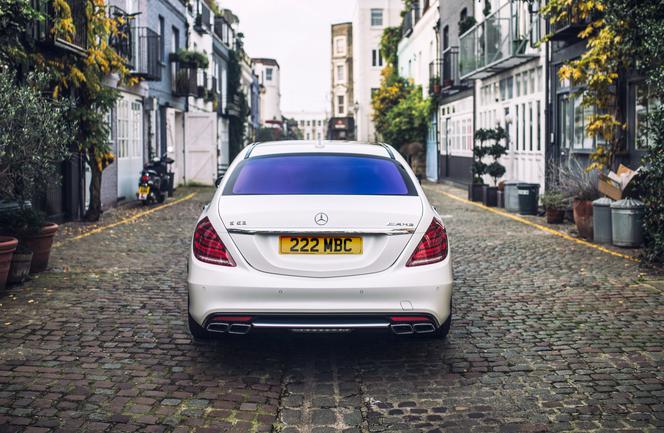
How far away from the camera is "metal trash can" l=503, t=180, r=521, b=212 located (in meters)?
18.2

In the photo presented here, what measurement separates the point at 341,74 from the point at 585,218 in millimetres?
68654

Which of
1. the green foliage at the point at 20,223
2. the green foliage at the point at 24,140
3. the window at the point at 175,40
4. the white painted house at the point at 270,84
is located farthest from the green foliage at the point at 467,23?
the white painted house at the point at 270,84

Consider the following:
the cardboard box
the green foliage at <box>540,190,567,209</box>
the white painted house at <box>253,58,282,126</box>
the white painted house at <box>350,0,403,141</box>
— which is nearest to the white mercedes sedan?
the cardboard box

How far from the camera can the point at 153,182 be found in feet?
67.1

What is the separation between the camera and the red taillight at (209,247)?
5257mm

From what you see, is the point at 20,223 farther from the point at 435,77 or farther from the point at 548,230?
the point at 435,77

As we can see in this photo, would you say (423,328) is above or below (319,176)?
below

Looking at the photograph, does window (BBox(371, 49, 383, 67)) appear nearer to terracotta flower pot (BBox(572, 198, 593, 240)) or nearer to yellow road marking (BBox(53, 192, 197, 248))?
yellow road marking (BBox(53, 192, 197, 248))

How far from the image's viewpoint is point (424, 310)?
205 inches

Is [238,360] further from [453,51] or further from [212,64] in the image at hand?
[212,64]

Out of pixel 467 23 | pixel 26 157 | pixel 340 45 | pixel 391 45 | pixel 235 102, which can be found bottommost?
pixel 26 157

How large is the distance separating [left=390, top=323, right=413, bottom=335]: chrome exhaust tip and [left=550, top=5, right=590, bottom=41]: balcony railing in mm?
10954

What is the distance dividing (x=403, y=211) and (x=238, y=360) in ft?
5.23

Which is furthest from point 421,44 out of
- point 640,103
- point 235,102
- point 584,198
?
point 584,198
